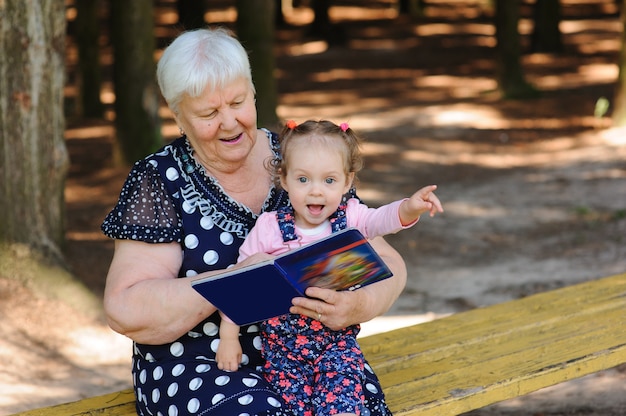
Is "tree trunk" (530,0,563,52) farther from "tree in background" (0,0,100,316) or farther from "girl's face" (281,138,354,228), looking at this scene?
"girl's face" (281,138,354,228)

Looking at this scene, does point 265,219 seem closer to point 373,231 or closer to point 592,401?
point 373,231

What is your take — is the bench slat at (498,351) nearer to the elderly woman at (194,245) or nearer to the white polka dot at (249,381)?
the elderly woman at (194,245)

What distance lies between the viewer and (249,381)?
305 cm

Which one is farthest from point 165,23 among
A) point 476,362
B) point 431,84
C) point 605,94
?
point 476,362

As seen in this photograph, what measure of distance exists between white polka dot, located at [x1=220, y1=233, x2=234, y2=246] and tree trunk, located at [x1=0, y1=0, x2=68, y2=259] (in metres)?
3.16

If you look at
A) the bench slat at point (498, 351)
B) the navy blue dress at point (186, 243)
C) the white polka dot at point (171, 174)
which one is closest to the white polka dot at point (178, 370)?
the navy blue dress at point (186, 243)

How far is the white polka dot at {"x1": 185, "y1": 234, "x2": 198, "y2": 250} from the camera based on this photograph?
3.23 m

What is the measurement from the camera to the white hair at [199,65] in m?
3.15

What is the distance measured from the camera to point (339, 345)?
3.10 m

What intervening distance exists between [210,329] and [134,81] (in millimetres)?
7425

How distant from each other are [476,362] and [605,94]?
471 inches

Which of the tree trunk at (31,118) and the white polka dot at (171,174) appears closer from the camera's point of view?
the white polka dot at (171,174)

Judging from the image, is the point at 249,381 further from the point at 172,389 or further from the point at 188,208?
the point at 188,208

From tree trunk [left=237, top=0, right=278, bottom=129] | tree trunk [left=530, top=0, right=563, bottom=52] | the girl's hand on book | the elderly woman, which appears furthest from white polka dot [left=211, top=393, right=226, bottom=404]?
tree trunk [left=530, top=0, right=563, bottom=52]
